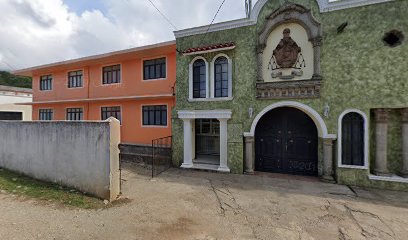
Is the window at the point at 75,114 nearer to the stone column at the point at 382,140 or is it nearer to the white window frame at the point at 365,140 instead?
the white window frame at the point at 365,140

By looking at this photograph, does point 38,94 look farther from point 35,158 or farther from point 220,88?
point 220,88

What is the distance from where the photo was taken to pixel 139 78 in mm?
12805

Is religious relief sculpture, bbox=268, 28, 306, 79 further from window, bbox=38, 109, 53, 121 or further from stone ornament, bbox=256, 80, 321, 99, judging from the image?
window, bbox=38, 109, 53, 121

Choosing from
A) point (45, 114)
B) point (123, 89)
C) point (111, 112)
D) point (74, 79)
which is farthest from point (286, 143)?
point (45, 114)

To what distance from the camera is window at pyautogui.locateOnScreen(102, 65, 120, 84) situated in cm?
1371

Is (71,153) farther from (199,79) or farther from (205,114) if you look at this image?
(199,79)

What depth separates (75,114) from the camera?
15.2 metres

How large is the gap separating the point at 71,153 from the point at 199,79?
616 centimetres

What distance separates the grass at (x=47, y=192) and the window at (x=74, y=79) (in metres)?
8.43

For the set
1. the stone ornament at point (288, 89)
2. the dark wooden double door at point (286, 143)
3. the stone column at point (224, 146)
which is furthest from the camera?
the stone column at point (224, 146)

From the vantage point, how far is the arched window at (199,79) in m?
9.84

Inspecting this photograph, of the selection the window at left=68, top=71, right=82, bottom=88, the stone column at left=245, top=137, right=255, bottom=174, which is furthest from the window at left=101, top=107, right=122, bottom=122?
the stone column at left=245, top=137, right=255, bottom=174

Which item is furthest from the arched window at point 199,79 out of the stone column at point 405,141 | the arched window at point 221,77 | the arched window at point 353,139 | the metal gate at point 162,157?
the stone column at point 405,141

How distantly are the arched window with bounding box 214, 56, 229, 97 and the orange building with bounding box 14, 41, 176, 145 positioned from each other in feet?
9.86
